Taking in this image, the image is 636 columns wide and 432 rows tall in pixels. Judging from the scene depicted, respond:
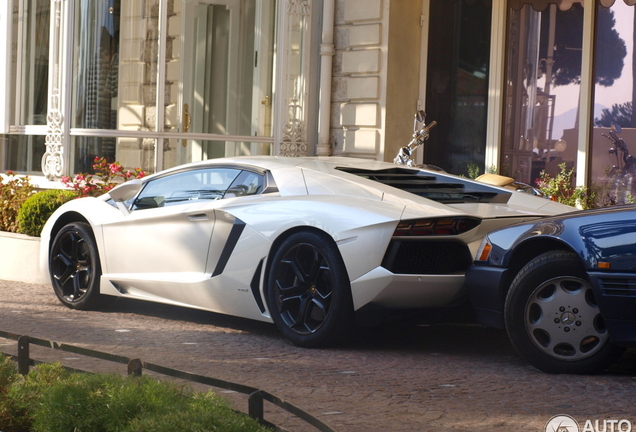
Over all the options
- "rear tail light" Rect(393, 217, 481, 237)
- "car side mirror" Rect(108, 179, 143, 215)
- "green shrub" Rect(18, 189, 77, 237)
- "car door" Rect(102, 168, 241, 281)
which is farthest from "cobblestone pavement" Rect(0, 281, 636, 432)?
"green shrub" Rect(18, 189, 77, 237)

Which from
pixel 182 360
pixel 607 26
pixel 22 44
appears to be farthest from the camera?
pixel 22 44

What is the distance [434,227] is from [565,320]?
1014 mm

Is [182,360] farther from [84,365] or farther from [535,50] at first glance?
[535,50]

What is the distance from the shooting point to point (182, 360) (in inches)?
222

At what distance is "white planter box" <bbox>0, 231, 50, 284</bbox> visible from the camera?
32.5 feet

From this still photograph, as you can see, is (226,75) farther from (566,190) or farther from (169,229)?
(169,229)

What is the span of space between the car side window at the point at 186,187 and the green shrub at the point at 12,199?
4.33 m

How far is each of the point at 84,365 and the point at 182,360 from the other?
25.2 inches

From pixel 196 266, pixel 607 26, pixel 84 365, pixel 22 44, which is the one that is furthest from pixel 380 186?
pixel 22 44

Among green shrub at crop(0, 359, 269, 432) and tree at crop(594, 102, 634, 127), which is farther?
tree at crop(594, 102, 634, 127)

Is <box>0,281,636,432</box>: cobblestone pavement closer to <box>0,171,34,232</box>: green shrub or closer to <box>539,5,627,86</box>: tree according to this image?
<box>0,171,34,232</box>: green shrub

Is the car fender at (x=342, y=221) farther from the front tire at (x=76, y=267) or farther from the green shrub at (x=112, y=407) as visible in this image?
the green shrub at (x=112, y=407)

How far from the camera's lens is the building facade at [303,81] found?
38.9 feet

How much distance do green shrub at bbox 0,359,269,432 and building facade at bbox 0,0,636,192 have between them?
853 centimetres
